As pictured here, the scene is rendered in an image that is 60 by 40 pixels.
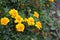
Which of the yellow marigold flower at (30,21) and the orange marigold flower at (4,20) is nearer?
the orange marigold flower at (4,20)

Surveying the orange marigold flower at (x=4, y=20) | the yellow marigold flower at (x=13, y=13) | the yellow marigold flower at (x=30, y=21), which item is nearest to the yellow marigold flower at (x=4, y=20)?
the orange marigold flower at (x=4, y=20)

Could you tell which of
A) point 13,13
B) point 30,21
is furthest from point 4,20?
point 30,21

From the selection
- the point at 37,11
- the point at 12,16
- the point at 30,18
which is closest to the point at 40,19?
the point at 37,11

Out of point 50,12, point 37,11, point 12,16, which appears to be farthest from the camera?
point 50,12

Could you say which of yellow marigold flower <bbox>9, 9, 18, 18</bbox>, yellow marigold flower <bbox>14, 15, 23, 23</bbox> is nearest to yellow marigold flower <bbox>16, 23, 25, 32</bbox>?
yellow marigold flower <bbox>14, 15, 23, 23</bbox>

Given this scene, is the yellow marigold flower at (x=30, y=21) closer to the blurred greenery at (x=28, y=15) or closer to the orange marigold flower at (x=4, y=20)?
the blurred greenery at (x=28, y=15)

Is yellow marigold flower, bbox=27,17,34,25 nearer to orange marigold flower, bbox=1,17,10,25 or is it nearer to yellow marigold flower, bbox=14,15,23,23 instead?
yellow marigold flower, bbox=14,15,23,23

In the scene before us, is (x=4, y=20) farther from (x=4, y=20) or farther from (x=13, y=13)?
(x=13, y=13)

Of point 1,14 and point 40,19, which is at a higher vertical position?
point 1,14

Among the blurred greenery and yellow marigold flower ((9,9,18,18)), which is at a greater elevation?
yellow marigold flower ((9,9,18,18))

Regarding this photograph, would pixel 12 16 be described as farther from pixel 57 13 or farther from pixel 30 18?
pixel 57 13

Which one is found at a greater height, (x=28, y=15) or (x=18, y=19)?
(x=18, y=19)
